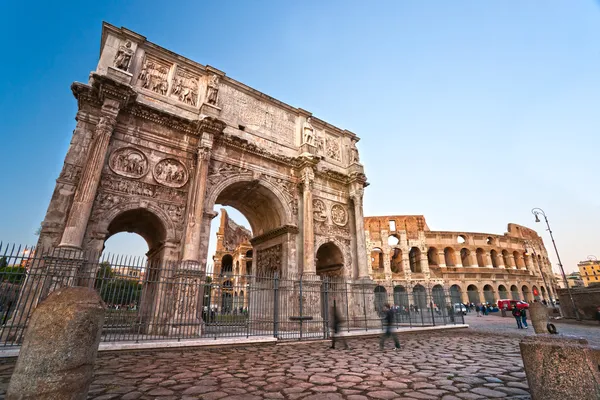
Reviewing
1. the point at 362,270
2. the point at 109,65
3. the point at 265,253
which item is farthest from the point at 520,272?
the point at 109,65

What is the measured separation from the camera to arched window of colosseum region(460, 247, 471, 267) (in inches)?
1452

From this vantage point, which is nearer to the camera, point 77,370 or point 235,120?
point 77,370

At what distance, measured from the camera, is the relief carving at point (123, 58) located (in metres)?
10.2

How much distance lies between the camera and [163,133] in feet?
35.8

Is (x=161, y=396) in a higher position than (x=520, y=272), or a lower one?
lower

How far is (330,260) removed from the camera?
15.2 meters

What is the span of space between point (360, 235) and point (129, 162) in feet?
35.3

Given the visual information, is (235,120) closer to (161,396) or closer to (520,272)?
(161,396)

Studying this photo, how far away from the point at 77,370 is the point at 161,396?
5.43 ft

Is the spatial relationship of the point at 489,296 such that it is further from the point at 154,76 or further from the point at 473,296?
the point at 154,76

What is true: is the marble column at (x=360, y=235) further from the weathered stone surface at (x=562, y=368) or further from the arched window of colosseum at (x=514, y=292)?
the arched window of colosseum at (x=514, y=292)

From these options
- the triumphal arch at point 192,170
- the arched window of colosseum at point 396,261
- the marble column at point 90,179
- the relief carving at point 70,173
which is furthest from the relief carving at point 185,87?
the arched window of colosseum at point 396,261

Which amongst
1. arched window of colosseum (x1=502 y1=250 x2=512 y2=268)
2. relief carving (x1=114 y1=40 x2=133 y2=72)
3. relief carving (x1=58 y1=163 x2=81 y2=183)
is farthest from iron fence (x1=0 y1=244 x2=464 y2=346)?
arched window of colosseum (x1=502 y1=250 x2=512 y2=268)

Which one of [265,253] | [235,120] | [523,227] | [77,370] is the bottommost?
[77,370]
